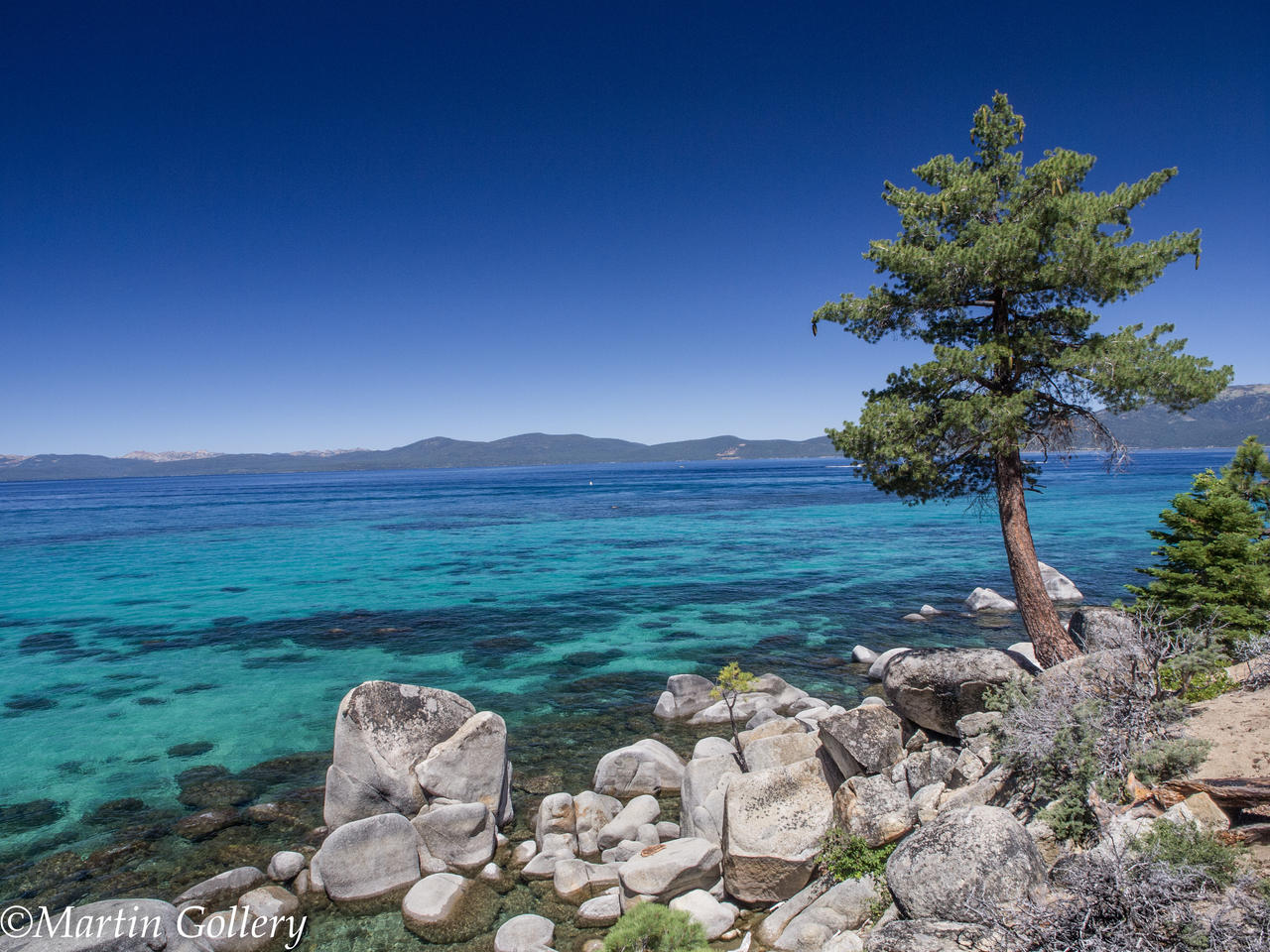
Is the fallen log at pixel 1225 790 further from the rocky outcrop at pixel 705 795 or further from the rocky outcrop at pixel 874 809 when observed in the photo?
the rocky outcrop at pixel 705 795

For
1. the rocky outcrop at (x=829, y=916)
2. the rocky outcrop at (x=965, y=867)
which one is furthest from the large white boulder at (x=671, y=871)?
the rocky outcrop at (x=965, y=867)

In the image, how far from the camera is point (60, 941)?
28.1ft

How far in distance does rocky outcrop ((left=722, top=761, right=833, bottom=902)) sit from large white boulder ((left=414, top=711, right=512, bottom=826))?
539 centimetres

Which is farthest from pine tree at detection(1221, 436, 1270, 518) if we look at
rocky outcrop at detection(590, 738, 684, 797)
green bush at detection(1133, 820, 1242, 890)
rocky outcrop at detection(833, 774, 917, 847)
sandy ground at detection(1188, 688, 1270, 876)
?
rocky outcrop at detection(590, 738, 684, 797)

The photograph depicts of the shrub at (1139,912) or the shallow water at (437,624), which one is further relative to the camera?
the shallow water at (437,624)

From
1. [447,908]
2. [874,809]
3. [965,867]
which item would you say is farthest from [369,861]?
[965,867]

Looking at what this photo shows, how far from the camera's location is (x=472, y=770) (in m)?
13.8

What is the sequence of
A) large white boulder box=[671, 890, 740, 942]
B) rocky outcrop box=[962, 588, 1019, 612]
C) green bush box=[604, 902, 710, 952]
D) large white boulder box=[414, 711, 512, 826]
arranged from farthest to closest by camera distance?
rocky outcrop box=[962, 588, 1019, 612]
large white boulder box=[414, 711, 512, 826]
large white boulder box=[671, 890, 740, 942]
green bush box=[604, 902, 710, 952]

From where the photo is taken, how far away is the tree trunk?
14906mm

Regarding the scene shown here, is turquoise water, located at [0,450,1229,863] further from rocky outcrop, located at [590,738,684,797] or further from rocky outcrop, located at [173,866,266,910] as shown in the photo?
rocky outcrop, located at [173,866,266,910]

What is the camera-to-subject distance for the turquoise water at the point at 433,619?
1967 cm

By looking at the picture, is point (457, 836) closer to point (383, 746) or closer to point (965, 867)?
point (383, 746)

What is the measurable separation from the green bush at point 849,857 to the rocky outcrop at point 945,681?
14.5 ft

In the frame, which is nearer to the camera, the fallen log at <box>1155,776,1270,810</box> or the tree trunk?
the fallen log at <box>1155,776,1270,810</box>
